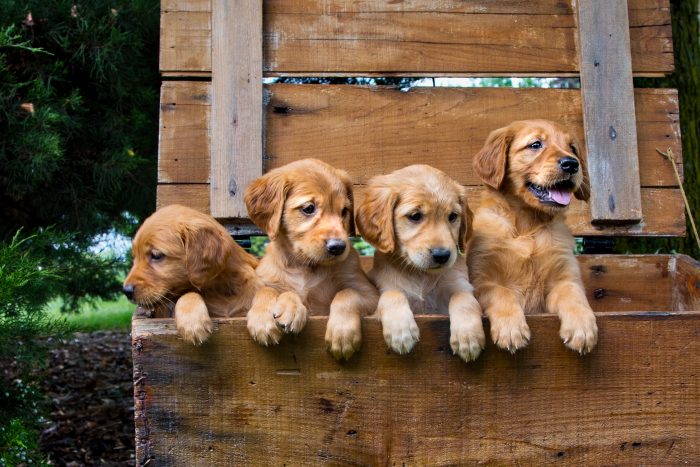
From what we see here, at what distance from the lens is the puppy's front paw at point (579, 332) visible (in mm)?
2752

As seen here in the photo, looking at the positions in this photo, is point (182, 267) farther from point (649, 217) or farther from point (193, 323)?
point (649, 217)

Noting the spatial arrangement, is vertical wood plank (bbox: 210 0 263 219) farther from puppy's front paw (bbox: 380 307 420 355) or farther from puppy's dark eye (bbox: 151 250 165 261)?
puppy's front paw (bbox: 380 307 420 355)

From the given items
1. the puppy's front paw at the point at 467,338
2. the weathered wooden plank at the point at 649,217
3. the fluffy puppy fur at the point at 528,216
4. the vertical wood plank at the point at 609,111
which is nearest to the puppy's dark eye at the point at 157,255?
the puppy's front paw at the point at 467,338

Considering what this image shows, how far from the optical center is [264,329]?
2660 mm

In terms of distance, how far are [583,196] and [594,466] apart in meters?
1.38

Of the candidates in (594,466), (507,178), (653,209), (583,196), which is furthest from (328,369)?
(653,209)

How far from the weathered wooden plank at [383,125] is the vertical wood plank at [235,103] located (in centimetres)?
9

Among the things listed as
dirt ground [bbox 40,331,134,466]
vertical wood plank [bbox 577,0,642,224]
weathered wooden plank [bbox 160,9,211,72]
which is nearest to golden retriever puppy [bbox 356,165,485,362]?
vertical wood plank [bbox 577,0,642,224]

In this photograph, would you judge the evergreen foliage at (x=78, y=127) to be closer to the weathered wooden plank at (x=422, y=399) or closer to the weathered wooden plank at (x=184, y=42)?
the weathered wooden plank at (x=184, y=42)

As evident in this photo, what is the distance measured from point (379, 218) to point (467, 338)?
76cm

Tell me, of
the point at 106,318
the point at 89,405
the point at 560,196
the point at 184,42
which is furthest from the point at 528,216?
the point at 106,318

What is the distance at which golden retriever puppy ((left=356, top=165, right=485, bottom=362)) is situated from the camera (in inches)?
123

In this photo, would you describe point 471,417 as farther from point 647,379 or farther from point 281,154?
point 281,154

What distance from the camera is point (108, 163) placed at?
499 cm
